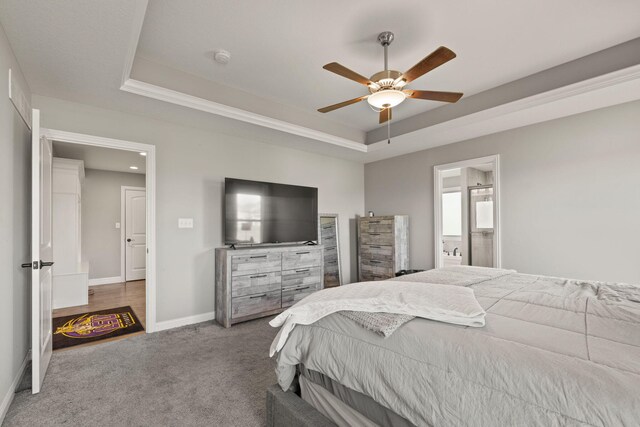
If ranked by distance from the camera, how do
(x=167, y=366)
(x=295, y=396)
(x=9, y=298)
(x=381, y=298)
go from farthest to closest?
(x=167, y=366) → (x=9, y=298) → (x=295, y=396) → (x=381, y=298)

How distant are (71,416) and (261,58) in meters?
3.05

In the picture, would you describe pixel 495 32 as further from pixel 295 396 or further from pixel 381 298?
pixel 295 396

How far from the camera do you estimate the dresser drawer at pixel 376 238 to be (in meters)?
4.74

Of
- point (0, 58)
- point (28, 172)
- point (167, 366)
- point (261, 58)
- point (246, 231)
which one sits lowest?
point (167, 366)

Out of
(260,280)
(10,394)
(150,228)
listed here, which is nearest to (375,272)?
(260,280)

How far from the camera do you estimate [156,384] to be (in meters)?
2.22

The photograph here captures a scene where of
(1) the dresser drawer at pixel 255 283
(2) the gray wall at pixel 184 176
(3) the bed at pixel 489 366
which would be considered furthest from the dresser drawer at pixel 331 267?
(3) the bed at pixel 489 366

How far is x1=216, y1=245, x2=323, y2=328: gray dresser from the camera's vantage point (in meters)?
3.46

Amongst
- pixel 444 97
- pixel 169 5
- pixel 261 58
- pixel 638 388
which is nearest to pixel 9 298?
pixel 169 5

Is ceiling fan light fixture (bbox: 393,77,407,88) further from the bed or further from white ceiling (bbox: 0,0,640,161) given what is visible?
the bed

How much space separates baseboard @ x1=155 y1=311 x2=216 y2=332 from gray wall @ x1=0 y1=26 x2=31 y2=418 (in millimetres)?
1083

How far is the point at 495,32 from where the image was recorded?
250 cm

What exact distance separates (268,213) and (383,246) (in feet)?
6.34

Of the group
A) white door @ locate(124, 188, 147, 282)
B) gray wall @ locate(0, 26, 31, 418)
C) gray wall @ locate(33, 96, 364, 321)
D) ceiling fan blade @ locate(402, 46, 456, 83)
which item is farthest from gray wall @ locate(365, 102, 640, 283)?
white door @ locate(124, 188, 147, 282)
